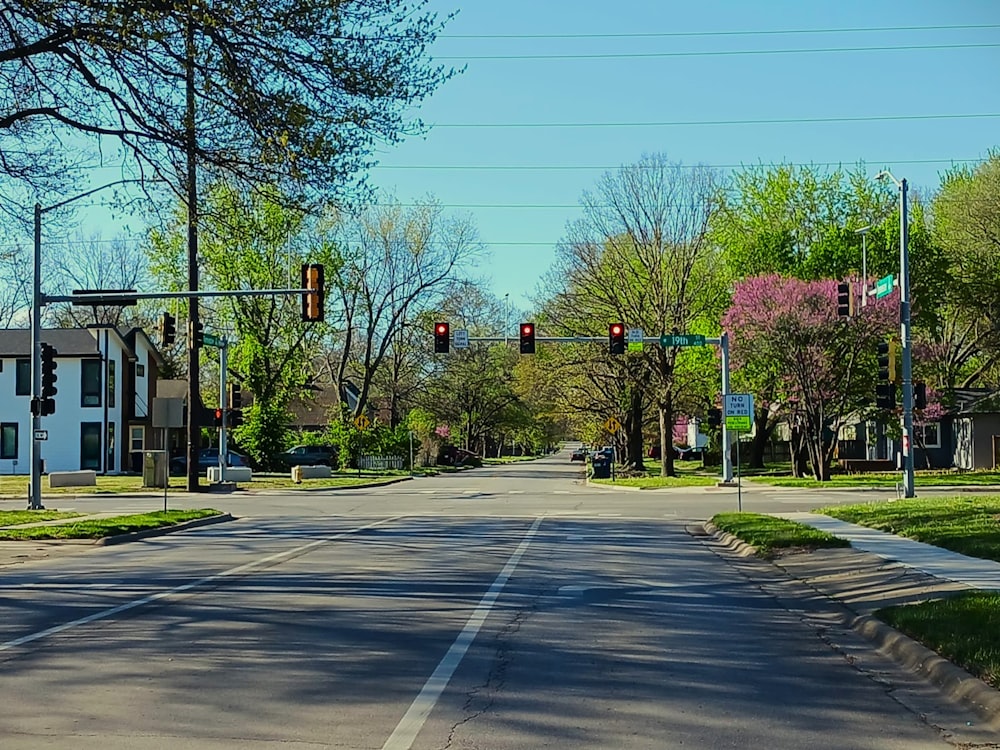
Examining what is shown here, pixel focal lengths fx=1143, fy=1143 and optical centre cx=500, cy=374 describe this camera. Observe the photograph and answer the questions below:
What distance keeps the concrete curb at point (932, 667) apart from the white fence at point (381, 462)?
5806 centimetres

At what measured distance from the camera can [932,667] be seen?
9.30 meters

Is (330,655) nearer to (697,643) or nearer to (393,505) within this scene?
(697,643)

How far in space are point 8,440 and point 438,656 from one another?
5617 centimetres

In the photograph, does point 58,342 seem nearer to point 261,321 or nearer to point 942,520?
point 261,321

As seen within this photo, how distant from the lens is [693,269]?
5184cm

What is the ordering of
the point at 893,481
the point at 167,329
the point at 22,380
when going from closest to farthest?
the point at 167,329
the point at 893,481
the point at 22,380

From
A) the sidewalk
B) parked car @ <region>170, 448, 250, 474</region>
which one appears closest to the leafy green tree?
parked car @ <region>170, 448, 250, 474</region>

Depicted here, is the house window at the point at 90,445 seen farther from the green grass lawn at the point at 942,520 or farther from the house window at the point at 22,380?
the green grass lawn at the point at 942,520

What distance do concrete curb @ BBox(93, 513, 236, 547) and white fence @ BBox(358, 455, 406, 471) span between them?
39.7 meters

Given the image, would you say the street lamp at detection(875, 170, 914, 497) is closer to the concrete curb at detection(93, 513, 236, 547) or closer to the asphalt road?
the asphalt road

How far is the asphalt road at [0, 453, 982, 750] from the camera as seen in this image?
24.2ft

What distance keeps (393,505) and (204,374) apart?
4092cm

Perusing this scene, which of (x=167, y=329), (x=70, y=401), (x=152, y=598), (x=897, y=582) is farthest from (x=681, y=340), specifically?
(x=70, y=401)

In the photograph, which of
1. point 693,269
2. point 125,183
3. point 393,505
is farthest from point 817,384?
point 125,183
